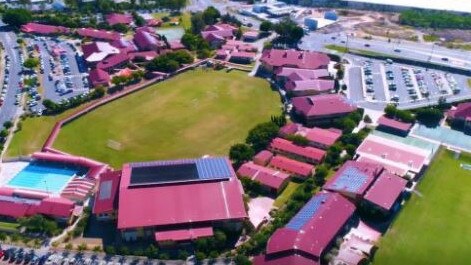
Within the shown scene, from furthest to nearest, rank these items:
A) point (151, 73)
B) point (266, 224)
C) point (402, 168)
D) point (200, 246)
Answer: point (151, 73), point (402, 168), point (266, 224), point (200, 246)

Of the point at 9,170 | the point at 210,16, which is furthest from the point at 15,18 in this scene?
the point at 9,170

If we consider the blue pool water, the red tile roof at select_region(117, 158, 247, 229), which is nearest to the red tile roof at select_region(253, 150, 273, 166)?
the red tile roof at select_region(117, 158, 247, 229)

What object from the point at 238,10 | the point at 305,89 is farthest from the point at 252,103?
the point at 238,10

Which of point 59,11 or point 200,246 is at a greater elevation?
point 59,11

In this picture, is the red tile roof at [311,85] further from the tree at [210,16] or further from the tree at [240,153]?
the tree at [210,16]

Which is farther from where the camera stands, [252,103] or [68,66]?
[68,66]

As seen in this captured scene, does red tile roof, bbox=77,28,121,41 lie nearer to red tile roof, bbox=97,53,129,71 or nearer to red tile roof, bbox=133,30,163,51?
red tile roof, bbox=133,30,163,51

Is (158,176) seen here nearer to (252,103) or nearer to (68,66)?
(252,103)
